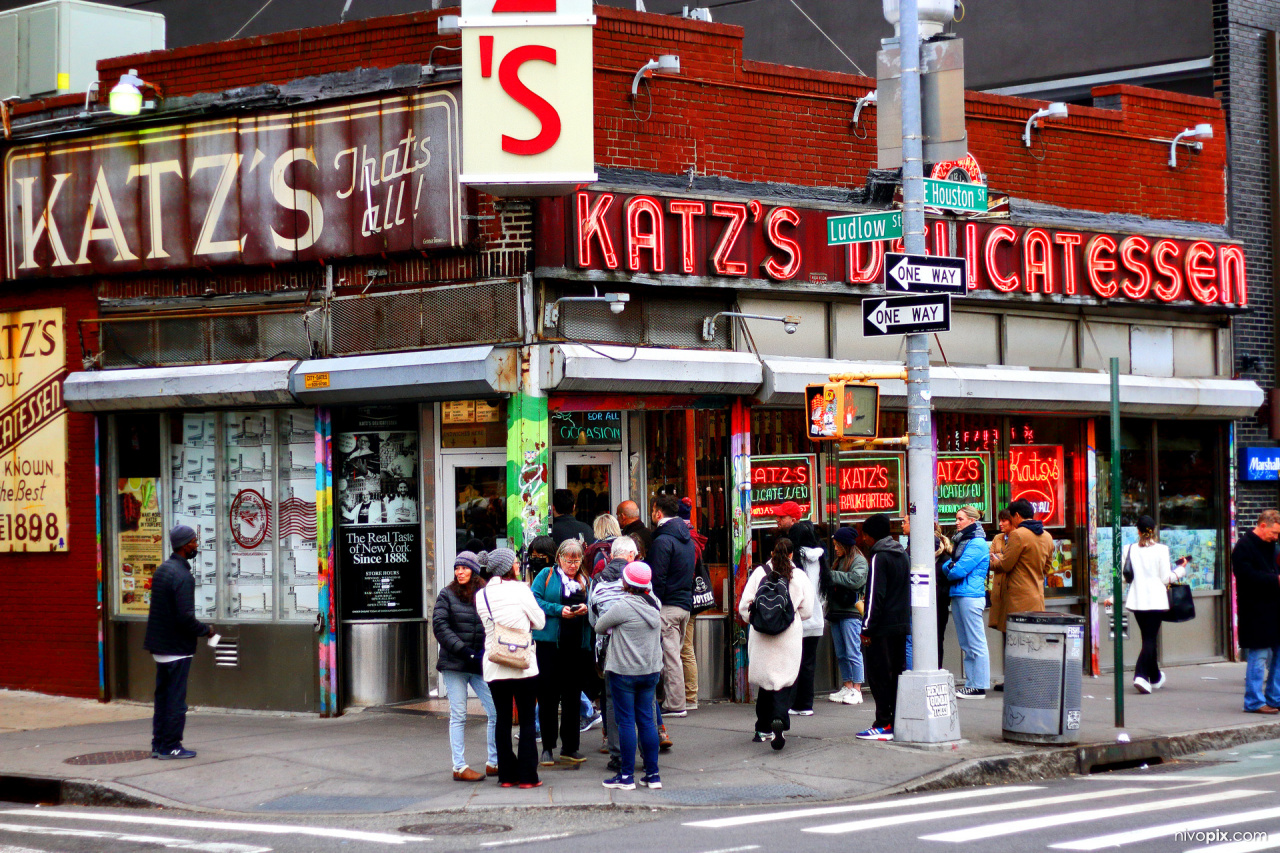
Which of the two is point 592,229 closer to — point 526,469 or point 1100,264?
point 526,469

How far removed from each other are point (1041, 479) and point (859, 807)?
855 centimetres

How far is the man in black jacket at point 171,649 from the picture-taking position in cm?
1171

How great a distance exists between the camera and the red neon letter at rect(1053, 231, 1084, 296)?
16.9m

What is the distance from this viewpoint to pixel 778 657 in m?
11.7

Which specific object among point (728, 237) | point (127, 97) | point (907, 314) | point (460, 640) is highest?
point (127, 97)

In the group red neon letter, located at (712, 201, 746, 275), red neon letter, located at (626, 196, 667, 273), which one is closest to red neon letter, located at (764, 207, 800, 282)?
red neon letter, located at (712, 201, 746, 275)

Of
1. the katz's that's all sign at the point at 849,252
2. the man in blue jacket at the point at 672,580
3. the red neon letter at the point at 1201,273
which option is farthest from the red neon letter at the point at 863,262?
the red neon letter at the point at 1201,273

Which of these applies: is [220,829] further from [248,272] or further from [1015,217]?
[1015,217]

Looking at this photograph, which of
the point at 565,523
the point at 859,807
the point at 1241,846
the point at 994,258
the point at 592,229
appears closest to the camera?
the point at 1241,846

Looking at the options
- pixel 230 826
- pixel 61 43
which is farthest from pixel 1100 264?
pixel 61 43

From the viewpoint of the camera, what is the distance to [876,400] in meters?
12.2

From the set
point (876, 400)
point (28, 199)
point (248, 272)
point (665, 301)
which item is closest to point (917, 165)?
point (876, 400)

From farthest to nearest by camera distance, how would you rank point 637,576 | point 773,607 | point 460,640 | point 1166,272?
1. point 1166,272
2. point 773,607
3. point 460,640
4. point 637,576

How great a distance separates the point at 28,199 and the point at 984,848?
12.6m
